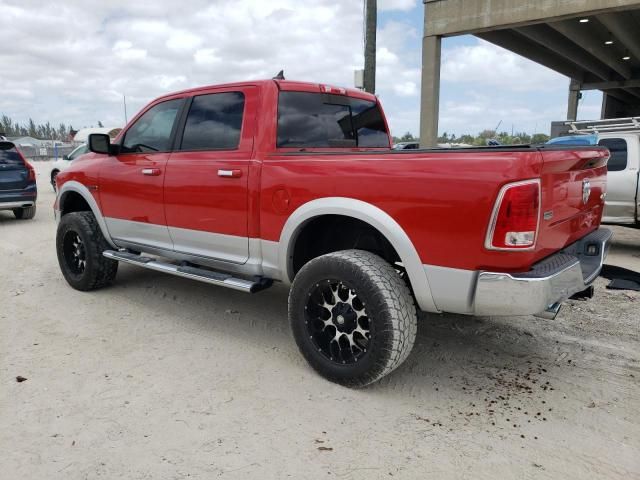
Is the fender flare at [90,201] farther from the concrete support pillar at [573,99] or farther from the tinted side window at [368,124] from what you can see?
the concrete support pillar at [573,99]

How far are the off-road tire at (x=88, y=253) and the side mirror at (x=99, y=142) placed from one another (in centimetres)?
84

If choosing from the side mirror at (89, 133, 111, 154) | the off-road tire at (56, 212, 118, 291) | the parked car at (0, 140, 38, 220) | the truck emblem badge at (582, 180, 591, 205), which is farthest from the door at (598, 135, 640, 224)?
the parked car at (0, 140, 38, 220)

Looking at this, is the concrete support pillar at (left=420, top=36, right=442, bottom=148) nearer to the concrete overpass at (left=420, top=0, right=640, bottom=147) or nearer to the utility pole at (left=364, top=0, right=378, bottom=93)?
the concrete overpass at (left=420, top=0, right=640, bottom=147)

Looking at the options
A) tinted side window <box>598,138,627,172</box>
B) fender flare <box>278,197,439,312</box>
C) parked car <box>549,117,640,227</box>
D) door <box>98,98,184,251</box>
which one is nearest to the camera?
fender flare <box>278,197,439,312</box>

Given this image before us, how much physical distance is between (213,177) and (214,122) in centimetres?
52

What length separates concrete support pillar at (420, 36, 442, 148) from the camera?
13.9 m

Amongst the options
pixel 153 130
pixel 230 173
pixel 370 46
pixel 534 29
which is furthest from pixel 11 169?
pixel 534 29

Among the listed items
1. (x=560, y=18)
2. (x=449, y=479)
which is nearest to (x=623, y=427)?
(x=449, y=479)

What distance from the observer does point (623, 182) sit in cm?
722

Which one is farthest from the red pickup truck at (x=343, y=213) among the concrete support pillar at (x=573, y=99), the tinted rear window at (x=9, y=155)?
the concrete support pillar at (x=573, y=99)

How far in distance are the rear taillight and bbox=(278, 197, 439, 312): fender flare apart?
45 cm

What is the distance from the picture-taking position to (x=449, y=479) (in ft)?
7.57

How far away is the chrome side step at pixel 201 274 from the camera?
11.8 ft

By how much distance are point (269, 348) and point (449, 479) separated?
5.89ft
